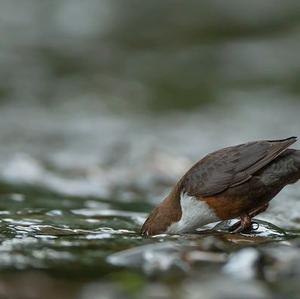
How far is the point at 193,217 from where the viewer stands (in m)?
6.66

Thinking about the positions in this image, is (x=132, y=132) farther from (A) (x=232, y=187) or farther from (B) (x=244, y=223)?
(B) (x=244, y=223)

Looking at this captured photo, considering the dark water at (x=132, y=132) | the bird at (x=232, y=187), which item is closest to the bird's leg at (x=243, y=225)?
the bird at (x=232, y=187)

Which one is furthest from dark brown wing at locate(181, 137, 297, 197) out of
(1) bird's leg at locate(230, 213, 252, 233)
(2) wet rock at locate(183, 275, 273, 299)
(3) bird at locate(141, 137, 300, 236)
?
(2) wet rock at locate(183, 275, 273, 299)

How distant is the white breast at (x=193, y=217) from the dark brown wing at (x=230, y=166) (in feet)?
0.31

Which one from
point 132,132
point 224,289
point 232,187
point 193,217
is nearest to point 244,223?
point 232,187

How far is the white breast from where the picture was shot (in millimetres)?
6629

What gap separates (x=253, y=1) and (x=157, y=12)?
284 centimetres

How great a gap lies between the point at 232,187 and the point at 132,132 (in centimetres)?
852

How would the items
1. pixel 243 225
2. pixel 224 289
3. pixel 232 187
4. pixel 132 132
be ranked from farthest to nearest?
pixel 132 132
pixel 232 187
pixel 243 225
pixel 224 289

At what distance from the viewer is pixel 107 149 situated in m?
13.6

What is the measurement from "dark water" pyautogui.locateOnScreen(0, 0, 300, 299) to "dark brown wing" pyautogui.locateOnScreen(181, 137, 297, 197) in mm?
356

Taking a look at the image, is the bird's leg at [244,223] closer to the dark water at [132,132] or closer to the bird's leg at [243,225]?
the bird's leg at [243,225]

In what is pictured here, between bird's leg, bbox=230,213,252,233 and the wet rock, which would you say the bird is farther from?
the wet rock

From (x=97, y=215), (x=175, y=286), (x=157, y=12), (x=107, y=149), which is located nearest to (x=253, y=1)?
(x=157, y=12)
